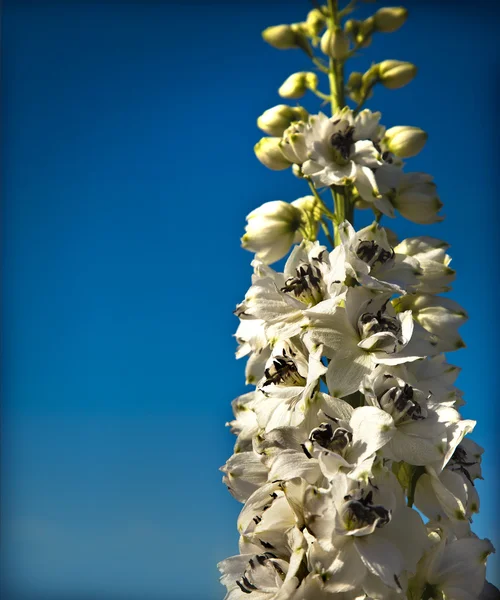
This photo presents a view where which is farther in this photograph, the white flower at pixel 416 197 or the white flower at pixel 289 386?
the white flower at pixel 416 197

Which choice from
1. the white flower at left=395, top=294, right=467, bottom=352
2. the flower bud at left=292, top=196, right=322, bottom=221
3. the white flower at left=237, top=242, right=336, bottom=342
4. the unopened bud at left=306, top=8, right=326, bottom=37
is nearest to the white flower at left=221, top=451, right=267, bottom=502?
the white flower at left=237, top=242, right=336, bottom=342

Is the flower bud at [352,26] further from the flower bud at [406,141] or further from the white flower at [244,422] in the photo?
the white flower at [244,422]

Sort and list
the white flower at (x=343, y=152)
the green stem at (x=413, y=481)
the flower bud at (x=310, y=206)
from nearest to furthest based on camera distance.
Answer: the green stem at (x=413, y=481) < the white flower at (x=343, y=152) < the flower bud at (x=310, y=206)

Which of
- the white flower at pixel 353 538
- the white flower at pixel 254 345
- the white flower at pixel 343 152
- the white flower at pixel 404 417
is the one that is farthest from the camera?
the white flower at pixel 343 152

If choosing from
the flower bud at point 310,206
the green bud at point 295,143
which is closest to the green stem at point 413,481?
the flower bud at point 310,206

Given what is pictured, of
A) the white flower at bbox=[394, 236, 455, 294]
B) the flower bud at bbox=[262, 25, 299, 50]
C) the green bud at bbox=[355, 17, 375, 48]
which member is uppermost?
the flower bud at bbox=[262, 25, 299, 50]

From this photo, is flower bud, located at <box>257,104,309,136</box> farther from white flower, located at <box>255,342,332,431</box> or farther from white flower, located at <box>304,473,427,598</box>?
white flower, located at <box>304,473,427,598</box>

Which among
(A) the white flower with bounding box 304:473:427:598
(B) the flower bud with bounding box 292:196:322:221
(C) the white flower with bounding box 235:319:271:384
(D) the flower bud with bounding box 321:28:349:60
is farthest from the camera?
(D) the flower bud with bounding box 321:28:349:60
